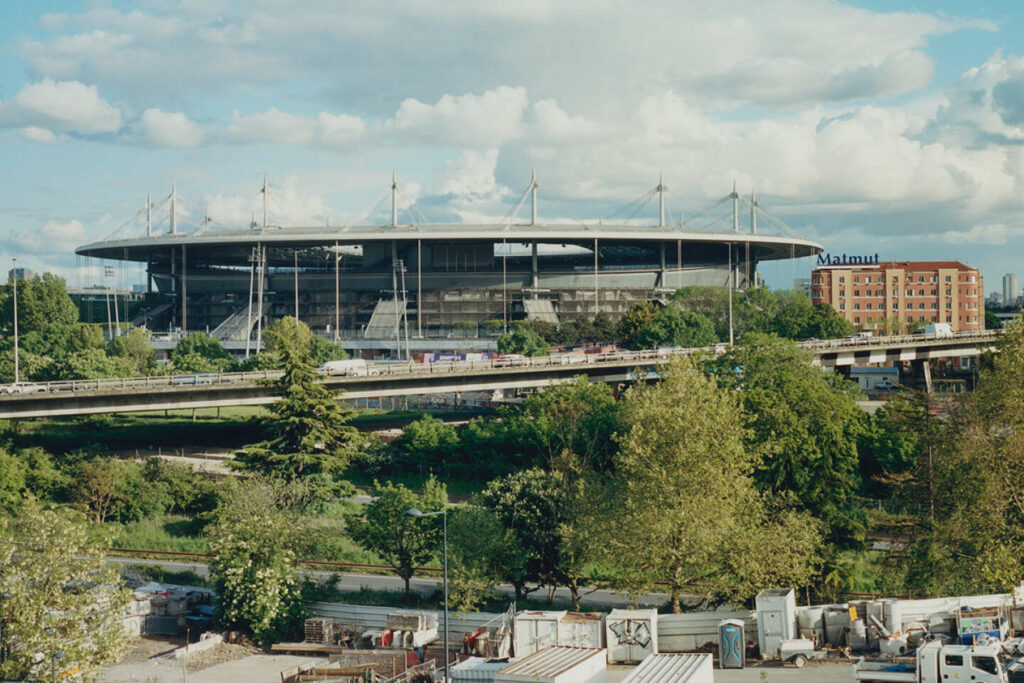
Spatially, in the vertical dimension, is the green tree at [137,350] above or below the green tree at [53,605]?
above

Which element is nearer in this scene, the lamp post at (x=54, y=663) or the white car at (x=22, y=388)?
the lamp post at (x=54, y=663)

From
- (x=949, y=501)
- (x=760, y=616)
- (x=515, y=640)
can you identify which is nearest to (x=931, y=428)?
(x=949, y=501)

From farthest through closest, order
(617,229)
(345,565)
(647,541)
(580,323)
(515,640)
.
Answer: (617,229)
(580,323)
(345,565)
(647,541)
(515,640)

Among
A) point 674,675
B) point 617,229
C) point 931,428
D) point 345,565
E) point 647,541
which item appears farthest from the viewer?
point 617,229

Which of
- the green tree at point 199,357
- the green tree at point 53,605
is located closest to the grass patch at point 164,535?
the green tree at point 53,605

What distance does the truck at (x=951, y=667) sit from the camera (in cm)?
2634

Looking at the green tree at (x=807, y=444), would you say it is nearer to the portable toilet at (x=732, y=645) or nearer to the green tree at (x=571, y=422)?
the green tree at (x=571, y=422)

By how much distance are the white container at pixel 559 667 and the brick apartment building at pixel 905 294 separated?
484ft

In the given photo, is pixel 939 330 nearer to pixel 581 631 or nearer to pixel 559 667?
pixel 581 631

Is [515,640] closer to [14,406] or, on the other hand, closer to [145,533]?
[145,533]

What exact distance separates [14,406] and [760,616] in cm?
4606

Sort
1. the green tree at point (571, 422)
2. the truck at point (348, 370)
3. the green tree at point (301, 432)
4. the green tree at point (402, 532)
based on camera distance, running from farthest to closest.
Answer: the truck at point (348, 370), the green tree at point (571, 422), the green tree at point (301, 432), the green tree at point (402, 532)

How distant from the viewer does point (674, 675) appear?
83.3 ft

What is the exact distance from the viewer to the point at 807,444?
47.6 m
